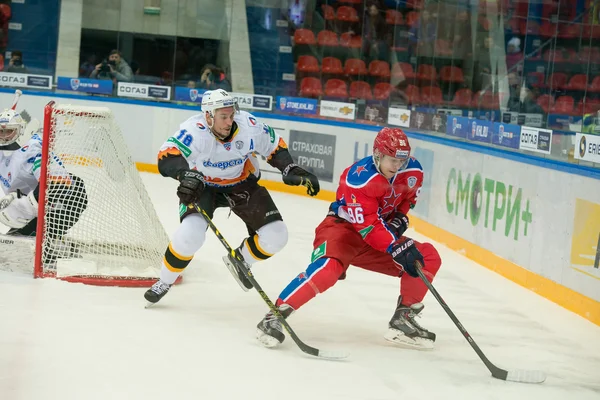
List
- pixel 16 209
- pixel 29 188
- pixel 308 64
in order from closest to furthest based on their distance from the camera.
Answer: pixel 16 209 → pixel 29 188 → pixel 308 64

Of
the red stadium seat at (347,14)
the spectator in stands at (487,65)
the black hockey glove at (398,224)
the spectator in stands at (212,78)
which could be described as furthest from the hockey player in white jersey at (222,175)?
the spectator in stands at (212,78)

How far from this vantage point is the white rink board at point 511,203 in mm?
5758

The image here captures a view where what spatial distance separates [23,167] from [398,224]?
2.49 m

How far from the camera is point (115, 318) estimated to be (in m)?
4.90

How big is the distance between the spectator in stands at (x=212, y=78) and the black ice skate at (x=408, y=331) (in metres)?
7.01

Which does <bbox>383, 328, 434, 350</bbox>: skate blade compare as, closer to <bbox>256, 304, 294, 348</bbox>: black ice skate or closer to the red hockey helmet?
<bbox>256, 304, 294, 348</bbox>: black ice skate

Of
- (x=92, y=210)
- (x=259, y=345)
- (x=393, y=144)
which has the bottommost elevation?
(x=259, y=345)

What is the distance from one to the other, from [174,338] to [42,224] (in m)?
1.44

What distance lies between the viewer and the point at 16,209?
602 cm

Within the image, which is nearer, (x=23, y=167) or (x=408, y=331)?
(x=408, y=331)

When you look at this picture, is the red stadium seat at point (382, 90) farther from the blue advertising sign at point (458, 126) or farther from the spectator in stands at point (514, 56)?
the spectator in stands at point (514, 56)

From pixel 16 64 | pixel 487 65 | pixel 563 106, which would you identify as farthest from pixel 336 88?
pixel 563 106

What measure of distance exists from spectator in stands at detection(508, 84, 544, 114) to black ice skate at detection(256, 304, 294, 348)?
10.4 ft

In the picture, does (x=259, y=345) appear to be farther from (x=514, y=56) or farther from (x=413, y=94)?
(x=413, y=94)
